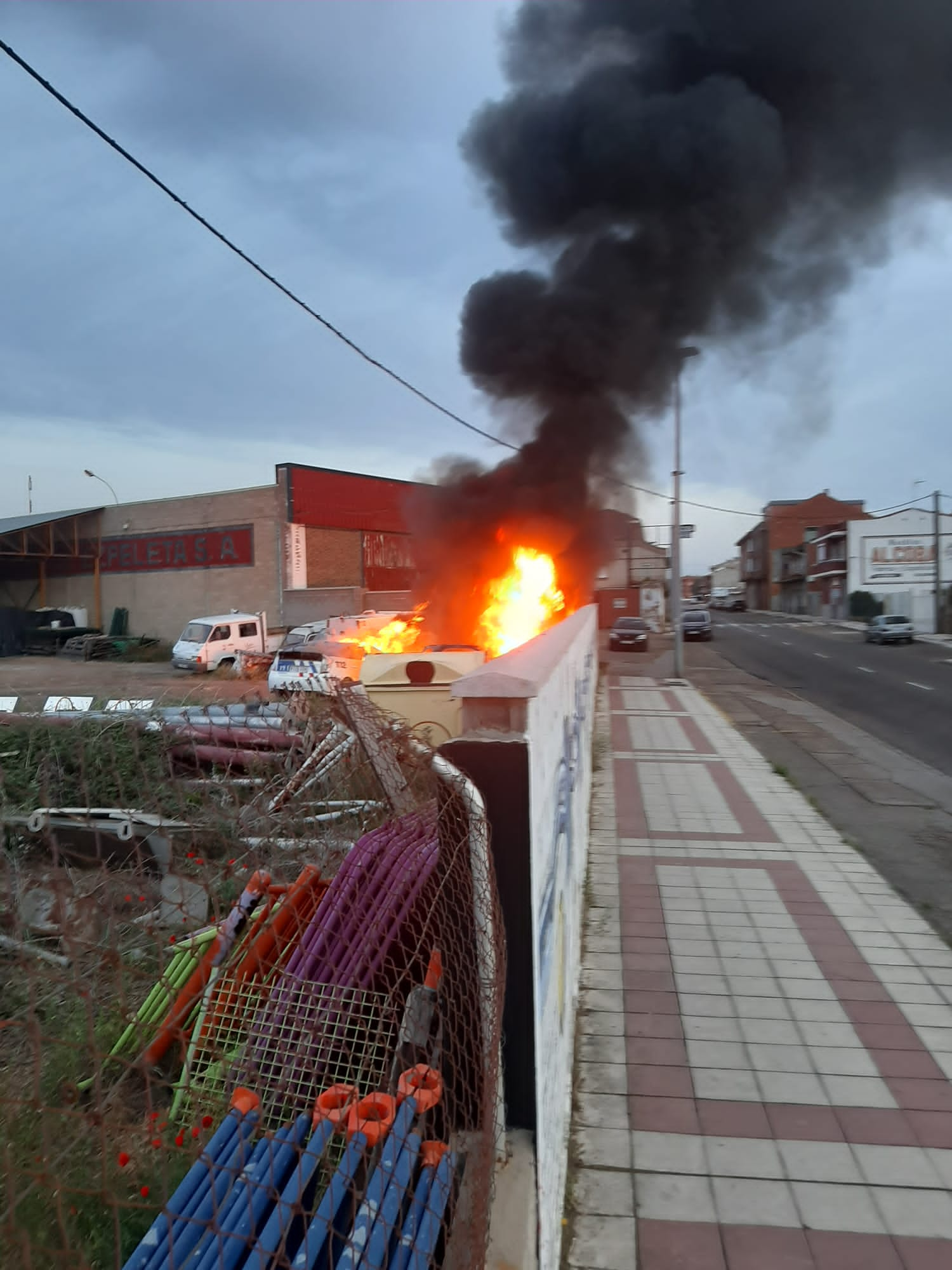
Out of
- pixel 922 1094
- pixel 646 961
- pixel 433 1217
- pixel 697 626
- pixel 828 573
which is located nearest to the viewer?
pixel 433 1217

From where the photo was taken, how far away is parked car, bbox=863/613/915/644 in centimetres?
3017

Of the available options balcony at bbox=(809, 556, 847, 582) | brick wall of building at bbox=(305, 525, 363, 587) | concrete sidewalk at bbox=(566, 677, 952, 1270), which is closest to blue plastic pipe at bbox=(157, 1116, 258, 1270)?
concrete sidewalk at bbox=(566, 677, 952, 1270)

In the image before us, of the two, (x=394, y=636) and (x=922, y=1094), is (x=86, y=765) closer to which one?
(x=922, y=1094)

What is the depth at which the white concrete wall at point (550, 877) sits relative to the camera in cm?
186

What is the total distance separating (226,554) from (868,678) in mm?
19336

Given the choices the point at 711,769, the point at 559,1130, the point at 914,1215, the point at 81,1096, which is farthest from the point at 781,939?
the point at 711,769

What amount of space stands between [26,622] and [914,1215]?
3111 centimetres

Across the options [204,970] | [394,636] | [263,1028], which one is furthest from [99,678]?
[263,1028]

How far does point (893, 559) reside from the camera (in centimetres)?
4959

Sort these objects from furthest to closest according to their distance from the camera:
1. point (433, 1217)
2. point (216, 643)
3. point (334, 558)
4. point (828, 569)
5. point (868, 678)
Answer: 1. point (828, 569)
2. point (334, 558)
3. point (216, 643)
4. point (868, 678)
5. point (433, 1217)

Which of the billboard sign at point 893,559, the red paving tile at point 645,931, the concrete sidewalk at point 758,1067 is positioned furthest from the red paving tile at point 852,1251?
the billboard sign at point 893,559

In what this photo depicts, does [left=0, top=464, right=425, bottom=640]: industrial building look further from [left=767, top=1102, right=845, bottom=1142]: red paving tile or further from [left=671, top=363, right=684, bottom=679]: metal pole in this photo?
[left=767, top=1102, right=845, bottom=1142]: red paving tile

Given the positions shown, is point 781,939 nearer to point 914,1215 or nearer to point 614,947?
point 614,947

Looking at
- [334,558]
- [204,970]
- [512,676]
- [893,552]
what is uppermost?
[893,552]
